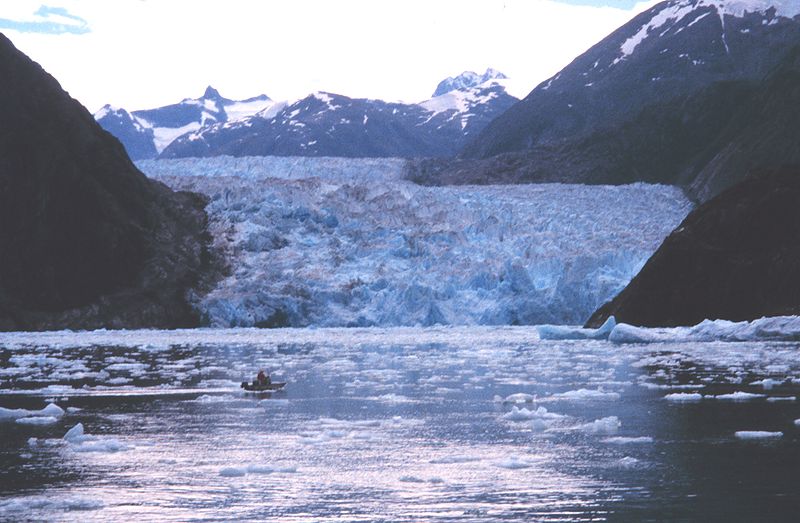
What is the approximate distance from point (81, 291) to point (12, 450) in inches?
1621

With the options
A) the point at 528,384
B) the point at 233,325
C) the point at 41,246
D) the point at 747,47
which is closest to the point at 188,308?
the point at 233,325

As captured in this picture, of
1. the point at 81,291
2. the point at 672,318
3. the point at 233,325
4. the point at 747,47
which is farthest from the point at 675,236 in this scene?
the point at 747,47

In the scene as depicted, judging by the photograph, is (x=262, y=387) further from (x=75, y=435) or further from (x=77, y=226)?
(x=77, y=226)

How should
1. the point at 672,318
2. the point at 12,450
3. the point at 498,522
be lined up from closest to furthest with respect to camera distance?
the point at 498,522
the point at 12,450
the point at 672,318

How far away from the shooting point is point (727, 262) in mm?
40656

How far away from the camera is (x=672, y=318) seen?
41.3 m

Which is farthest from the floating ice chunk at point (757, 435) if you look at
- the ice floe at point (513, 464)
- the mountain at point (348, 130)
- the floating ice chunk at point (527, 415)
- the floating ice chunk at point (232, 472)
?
the mountain at point (348, 130)

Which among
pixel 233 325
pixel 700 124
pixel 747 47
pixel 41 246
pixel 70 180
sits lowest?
pixel 233 325

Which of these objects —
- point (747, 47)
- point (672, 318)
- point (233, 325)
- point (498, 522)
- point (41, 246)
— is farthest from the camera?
point (747, 47)

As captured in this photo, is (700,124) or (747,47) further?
(747,47)

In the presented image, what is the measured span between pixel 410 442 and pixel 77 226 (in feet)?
151

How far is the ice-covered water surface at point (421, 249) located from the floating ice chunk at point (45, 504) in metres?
36.3

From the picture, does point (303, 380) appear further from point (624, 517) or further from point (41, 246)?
point (41, 246)

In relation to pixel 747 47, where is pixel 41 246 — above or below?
below
